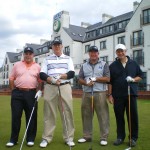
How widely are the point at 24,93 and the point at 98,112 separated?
1823 mm

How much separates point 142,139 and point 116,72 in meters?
1.90

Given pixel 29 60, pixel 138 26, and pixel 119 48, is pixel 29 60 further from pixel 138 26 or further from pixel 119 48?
pixel 138 26

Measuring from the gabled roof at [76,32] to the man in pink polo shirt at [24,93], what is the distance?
133 feet

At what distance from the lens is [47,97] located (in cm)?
664

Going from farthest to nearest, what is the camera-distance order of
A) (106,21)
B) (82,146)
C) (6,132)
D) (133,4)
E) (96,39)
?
(106,21) < (96,39) < (133,4) < (6,132) < (82,146)

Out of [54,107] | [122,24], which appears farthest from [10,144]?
[122,24]

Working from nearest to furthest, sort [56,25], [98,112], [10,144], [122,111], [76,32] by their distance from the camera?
1. [10,144]
2. [122,111]
3. [98,112]
4. [76,32]
5. [56,25]

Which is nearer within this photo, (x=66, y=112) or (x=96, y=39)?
(x=66, y=112)

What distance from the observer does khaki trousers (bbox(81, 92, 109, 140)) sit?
6719 millimetres

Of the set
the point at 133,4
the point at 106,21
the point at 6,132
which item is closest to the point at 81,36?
the point at 106,21

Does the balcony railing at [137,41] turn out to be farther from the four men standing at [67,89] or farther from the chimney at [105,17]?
the four men standing at [67,89]

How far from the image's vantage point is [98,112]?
268 inches

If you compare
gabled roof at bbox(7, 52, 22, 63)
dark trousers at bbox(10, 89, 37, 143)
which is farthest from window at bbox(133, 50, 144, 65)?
gabled roof at bbox(7, 52, 22, 63)

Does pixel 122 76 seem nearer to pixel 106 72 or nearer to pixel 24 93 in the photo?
pixel 106 72
